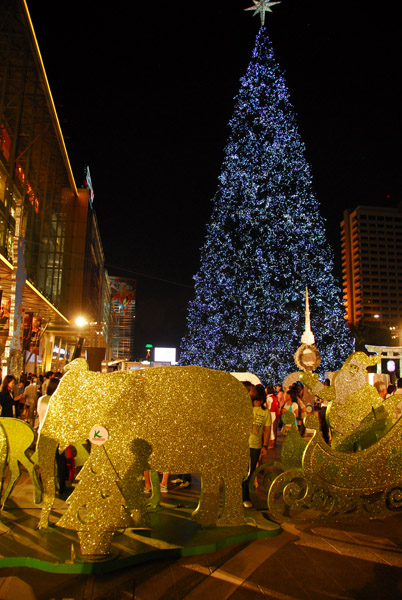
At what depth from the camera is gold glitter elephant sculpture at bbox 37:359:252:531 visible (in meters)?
3.89

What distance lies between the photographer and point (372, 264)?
7369 centimetres

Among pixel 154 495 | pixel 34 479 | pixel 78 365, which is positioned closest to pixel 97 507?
pixel 34 479

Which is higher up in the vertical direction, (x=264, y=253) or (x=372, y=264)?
(x=372, y=264)

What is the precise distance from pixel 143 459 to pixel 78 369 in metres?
1.02

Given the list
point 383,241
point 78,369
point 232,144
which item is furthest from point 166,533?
point 383,241

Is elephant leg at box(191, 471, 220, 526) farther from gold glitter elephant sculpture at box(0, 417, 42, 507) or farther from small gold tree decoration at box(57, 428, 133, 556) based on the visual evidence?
gold glitter elephant sculpture at box(0, 417, 42, 507)

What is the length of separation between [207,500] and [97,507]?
1098mm

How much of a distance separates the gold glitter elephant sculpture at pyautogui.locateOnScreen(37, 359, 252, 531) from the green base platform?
171 mm

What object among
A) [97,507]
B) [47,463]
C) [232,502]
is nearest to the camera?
[97,507]

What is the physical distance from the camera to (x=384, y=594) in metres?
3.15

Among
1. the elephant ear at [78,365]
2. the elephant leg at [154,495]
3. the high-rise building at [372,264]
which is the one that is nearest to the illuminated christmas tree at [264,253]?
the elephant leg at [154,495]

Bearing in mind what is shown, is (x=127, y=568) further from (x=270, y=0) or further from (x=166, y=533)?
(x=270, y=0)

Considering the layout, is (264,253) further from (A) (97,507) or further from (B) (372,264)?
(B) (372,264)

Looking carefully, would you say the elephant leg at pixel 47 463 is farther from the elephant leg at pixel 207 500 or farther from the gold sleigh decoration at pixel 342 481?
the gold sleigh decoration at pixel 342 481
